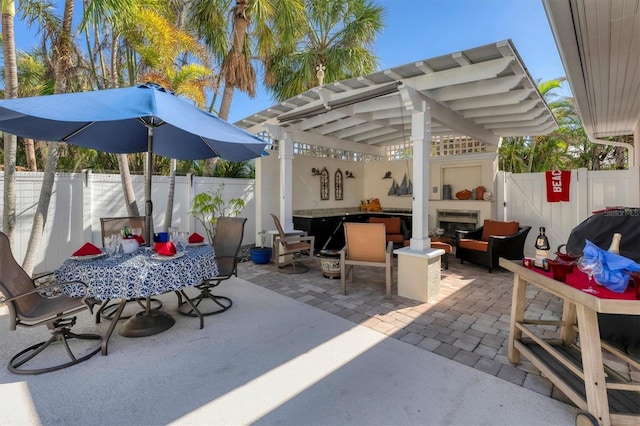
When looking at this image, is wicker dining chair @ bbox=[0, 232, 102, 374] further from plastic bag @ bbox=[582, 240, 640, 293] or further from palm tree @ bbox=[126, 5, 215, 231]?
plastic bag @ bbox=[582, 240, 640, 293]

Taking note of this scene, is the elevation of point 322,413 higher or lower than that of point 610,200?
lower

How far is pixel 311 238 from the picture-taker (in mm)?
5855

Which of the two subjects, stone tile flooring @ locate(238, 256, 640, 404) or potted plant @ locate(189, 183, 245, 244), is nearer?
stone tile flooring @ locate(238, 256, 640, 404)

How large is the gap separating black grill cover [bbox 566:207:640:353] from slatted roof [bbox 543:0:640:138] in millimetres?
1567

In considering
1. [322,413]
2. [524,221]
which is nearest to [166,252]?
[322,413]

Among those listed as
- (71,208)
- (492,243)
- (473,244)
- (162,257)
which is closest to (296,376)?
(162,257)

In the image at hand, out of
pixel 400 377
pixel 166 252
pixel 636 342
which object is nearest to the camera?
pixel 400 377

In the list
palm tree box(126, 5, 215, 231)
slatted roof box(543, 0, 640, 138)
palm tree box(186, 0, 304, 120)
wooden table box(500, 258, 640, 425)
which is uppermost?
palm tree box(186, 0, 304, 120)

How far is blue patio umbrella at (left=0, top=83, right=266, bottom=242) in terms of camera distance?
7.82ft

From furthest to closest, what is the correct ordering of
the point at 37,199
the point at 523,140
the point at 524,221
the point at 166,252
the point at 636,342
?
the point at 523,140
the point at 524,221
the point at 37,199
the point at 166,252
the point at 636,342

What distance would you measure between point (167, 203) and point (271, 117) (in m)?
2.76

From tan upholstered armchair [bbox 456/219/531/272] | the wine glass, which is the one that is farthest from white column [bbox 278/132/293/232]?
the wine glass

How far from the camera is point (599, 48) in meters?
2.89

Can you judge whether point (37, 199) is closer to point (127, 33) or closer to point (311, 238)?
point (127, 33)
